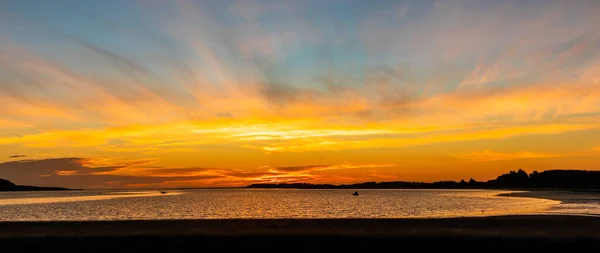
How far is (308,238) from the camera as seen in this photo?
93.0ft

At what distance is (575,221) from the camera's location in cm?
3741

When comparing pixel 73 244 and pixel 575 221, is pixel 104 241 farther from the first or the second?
pixel 575 221

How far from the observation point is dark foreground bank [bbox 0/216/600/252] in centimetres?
2675

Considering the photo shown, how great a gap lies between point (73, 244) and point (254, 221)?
14228 millimetres

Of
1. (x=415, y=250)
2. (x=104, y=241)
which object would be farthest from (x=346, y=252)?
(x=104, y=241)

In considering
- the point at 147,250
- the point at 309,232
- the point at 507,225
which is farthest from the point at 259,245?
the point at 507,225

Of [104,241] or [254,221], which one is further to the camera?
[254,221]

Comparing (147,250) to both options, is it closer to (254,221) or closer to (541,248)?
(254,221)

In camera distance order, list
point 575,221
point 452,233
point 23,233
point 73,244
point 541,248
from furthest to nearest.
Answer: point 575,221, point 23,233, point 452,233, point 73,244, point 541,248

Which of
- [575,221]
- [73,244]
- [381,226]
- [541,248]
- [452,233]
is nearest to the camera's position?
[541,248]

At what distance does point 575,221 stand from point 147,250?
33069 millimetres

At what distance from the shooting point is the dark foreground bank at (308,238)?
2675 cm

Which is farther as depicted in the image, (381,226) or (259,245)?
(381,226)

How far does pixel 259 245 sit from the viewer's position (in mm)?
27516
